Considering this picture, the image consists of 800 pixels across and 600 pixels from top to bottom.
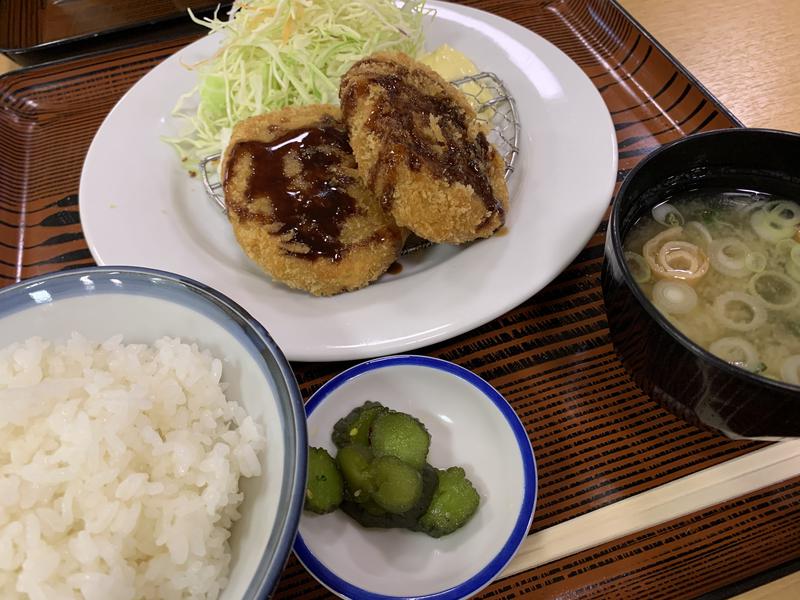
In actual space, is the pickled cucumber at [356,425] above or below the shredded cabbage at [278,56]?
below

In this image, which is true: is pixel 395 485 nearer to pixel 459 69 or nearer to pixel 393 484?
pixel 393 484

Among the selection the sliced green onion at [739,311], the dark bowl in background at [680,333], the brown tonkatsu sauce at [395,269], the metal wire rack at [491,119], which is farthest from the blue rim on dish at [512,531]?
the metal wire rack at [491,119]

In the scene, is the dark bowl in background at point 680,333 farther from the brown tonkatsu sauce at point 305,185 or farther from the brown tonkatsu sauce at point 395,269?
the brown tonkatsu sauce at point 305,185

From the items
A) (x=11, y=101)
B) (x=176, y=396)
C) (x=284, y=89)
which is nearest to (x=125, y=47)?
(x=11, y=101)

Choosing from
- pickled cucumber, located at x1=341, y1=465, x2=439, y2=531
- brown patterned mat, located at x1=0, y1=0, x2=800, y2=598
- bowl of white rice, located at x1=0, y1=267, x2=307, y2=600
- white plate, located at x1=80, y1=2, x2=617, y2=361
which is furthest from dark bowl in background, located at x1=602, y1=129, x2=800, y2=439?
bowl of white rice, located at x1=0, y1=267, x2=307, y2=600

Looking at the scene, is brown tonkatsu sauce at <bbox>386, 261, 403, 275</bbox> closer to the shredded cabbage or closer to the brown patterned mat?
the brown patterned mat

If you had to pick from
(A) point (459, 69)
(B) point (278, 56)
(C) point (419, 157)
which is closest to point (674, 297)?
(C) point (419, 157)

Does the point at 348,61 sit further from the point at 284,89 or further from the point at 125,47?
the point at 125,47
